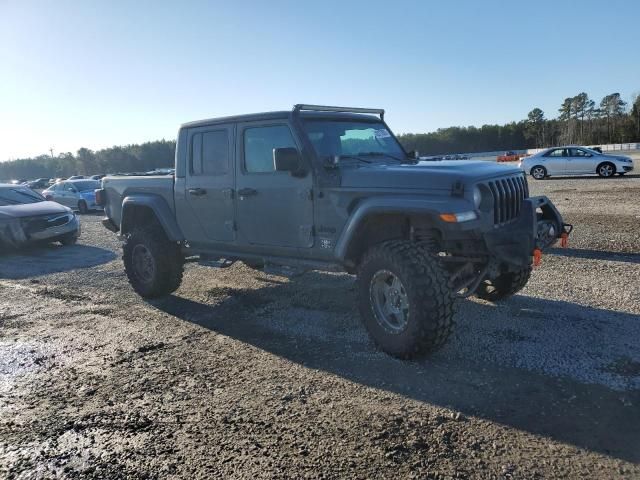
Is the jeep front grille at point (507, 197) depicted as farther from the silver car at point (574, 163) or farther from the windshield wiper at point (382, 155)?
the silver car at point (574, 163)

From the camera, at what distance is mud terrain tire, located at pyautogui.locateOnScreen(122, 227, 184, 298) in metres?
6.39

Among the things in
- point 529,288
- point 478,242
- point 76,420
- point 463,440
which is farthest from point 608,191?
point 76,420

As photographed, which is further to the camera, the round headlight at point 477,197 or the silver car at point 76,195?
the silver car at point 76,195

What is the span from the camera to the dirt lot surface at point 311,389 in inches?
116

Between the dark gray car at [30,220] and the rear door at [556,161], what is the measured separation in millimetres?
19306

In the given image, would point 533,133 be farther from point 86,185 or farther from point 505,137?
point 86,185

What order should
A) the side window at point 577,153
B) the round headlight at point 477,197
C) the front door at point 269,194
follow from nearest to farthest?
the round headlight at point 477,197, the front door at point 269,194, the side window at point 577,153

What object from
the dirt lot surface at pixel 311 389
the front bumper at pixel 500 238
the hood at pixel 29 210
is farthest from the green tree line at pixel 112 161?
the front bumper at pixel 500 238

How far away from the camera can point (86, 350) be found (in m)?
4.92

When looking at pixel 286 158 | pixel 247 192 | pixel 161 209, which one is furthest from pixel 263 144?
pixel 161 209

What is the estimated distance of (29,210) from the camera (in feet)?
36.7

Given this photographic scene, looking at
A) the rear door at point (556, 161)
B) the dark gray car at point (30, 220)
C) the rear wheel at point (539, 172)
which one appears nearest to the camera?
the dark gray car at point (30, 220)

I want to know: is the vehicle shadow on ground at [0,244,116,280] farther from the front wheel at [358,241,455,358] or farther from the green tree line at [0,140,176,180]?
the green tree line at [0,140,176,180]

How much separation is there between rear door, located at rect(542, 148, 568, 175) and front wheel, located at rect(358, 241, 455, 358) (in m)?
20.9
